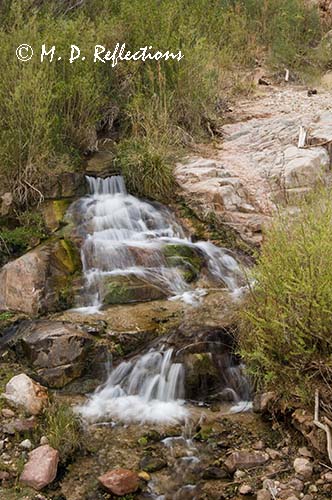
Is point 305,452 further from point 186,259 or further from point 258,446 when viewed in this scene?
point 186,259

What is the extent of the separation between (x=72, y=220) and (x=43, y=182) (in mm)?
772

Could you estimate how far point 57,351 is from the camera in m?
5.31

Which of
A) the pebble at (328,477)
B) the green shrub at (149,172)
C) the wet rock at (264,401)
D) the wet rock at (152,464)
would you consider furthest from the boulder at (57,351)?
the green shrub at (149,172)

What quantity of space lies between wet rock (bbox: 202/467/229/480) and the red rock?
1.65 ft

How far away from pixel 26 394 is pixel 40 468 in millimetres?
914

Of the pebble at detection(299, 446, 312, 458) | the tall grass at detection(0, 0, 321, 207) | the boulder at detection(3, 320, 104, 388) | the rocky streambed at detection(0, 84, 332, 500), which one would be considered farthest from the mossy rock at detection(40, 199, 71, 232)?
the pebble at detection(299, 446, 312, 458)

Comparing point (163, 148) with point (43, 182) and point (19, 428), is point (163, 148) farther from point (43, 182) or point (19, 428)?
point (19, 428)

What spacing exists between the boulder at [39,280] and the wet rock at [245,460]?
114 inches

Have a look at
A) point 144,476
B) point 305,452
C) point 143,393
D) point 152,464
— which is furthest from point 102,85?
point 305,452

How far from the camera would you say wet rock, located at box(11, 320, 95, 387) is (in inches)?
205

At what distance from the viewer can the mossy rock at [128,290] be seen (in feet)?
20.7

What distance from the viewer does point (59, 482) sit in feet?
12.9

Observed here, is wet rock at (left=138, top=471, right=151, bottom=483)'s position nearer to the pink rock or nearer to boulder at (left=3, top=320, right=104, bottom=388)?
the pink rock

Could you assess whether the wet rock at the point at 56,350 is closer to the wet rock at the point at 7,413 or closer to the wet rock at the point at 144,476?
the wet rock at the point at 7,413
